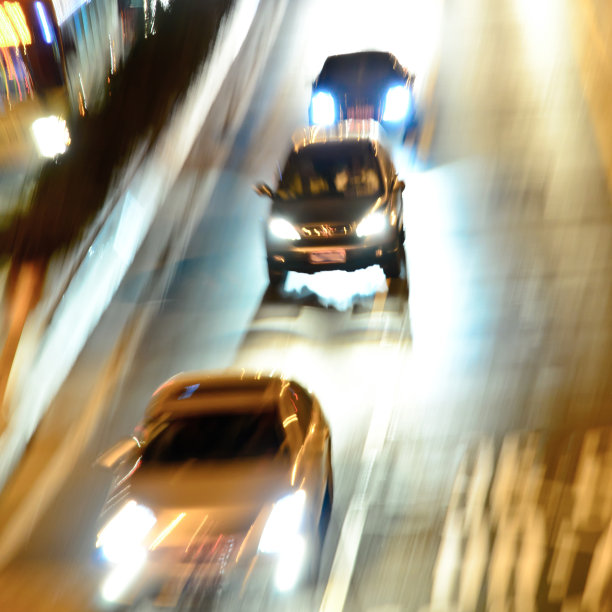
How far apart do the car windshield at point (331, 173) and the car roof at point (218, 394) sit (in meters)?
5.57

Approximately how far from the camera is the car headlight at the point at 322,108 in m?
20.2

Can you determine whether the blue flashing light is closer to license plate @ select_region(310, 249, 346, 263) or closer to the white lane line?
license plate @ select_region(310, 249, 346, 263)

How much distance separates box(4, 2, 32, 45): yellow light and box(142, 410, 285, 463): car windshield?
15262mm

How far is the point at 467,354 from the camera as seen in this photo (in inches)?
429

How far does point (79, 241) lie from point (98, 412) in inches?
138

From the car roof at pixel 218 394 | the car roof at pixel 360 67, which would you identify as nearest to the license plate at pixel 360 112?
the car roof at pixel 360 67

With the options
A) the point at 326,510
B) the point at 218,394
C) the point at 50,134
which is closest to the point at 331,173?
the point at 218,394

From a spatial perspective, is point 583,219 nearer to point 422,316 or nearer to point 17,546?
point 422,316

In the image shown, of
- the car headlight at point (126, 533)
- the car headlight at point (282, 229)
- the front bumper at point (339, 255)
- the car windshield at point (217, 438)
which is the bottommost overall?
the front bumper at point (339, 255)

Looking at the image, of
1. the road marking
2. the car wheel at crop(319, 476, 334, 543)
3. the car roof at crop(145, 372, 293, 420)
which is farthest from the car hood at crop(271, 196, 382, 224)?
the car wheel at crop(319, 476, 334, 543)

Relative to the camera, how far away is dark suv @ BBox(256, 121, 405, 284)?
12.3m

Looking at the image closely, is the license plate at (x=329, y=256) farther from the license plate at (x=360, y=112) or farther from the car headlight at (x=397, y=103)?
the license plate at (x=360, y=112)

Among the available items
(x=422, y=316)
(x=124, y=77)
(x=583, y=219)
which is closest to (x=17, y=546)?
(x=422, y=316)

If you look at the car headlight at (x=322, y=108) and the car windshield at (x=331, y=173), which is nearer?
the car windshield at (x=331, y=173)
